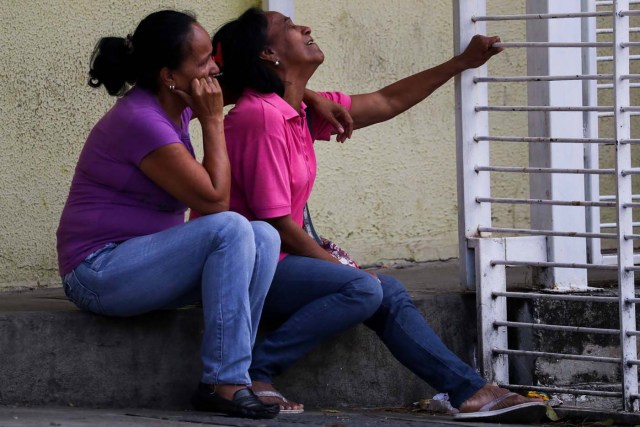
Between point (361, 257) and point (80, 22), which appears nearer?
point (80, 22)

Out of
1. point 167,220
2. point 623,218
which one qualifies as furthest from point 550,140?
point 167,220

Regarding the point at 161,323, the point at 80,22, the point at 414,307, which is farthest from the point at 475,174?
the point at 80,22

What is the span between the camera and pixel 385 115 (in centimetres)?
498

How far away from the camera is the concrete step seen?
163 inches

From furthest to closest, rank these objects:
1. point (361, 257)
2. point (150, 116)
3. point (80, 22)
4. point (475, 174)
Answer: point (361, 257), point (80, 22), point (475, 174), point (150, 116)

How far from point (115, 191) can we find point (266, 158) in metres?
0.52

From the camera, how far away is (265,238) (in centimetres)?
403

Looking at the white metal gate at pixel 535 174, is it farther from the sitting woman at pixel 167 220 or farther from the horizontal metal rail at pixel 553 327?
the sitting woman at pixel 167 220

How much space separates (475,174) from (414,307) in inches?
26.7

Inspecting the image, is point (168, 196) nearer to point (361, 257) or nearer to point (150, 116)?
point (150, 116)

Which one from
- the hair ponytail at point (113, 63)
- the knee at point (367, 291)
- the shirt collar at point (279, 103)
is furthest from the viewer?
the shirt collar at point (279, 103)

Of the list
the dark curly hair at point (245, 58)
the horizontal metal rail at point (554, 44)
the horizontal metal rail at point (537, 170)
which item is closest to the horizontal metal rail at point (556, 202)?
the horizontal metal rail at point (537, 170)

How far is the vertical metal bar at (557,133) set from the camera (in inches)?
191

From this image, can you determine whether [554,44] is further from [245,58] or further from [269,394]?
[269,394]
